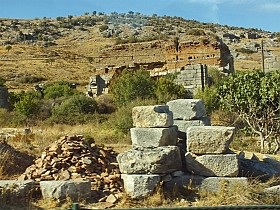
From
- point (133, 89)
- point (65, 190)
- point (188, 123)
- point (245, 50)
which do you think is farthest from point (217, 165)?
point (245, 50)

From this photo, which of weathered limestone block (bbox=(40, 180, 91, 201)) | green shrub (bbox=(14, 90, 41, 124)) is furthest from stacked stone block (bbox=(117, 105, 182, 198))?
green shrub (bbox=(14, 90, 41, 124))

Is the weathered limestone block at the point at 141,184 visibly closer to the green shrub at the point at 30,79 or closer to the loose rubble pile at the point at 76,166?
the loose rubble pile at the point at 76,166

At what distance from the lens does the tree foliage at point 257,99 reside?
12242 mm

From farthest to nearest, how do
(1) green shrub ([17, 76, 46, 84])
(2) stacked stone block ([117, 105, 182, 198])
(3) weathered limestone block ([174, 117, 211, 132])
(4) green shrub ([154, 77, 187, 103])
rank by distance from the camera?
(1) green shrub ([17, 76, 46, 84]), (4) green shrub ([154, 77, 187, 103]), (3) weathered limestone block ([174, 117, 211, 132]), (2) stacked stone block ([117, 105, 182, 198])

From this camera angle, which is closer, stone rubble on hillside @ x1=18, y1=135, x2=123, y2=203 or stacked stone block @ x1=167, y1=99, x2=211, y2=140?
stone rubble on hillside @ x1=18, y1=135, x2=123, y2=203

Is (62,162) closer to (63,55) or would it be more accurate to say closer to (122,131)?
(122,131)

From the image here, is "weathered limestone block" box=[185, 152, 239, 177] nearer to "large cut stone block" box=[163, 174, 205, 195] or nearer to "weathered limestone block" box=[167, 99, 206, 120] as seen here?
"large cut stone block" box=[163, 174, 205, 195]

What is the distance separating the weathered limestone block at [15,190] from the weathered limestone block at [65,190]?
0.30 meters

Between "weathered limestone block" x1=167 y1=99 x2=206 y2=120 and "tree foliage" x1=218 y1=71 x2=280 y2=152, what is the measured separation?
3841 millimetres

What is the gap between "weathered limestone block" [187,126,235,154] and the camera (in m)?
7.49

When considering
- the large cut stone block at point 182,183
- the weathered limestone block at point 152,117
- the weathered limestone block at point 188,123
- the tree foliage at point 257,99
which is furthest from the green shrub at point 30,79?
the large cut stone block at point 182,183

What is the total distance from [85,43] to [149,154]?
173 ft

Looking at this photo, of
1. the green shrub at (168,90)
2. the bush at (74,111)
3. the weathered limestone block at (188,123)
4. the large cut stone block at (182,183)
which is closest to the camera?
the large cut stone block at (182,183)

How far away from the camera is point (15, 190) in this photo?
7.16 metres
